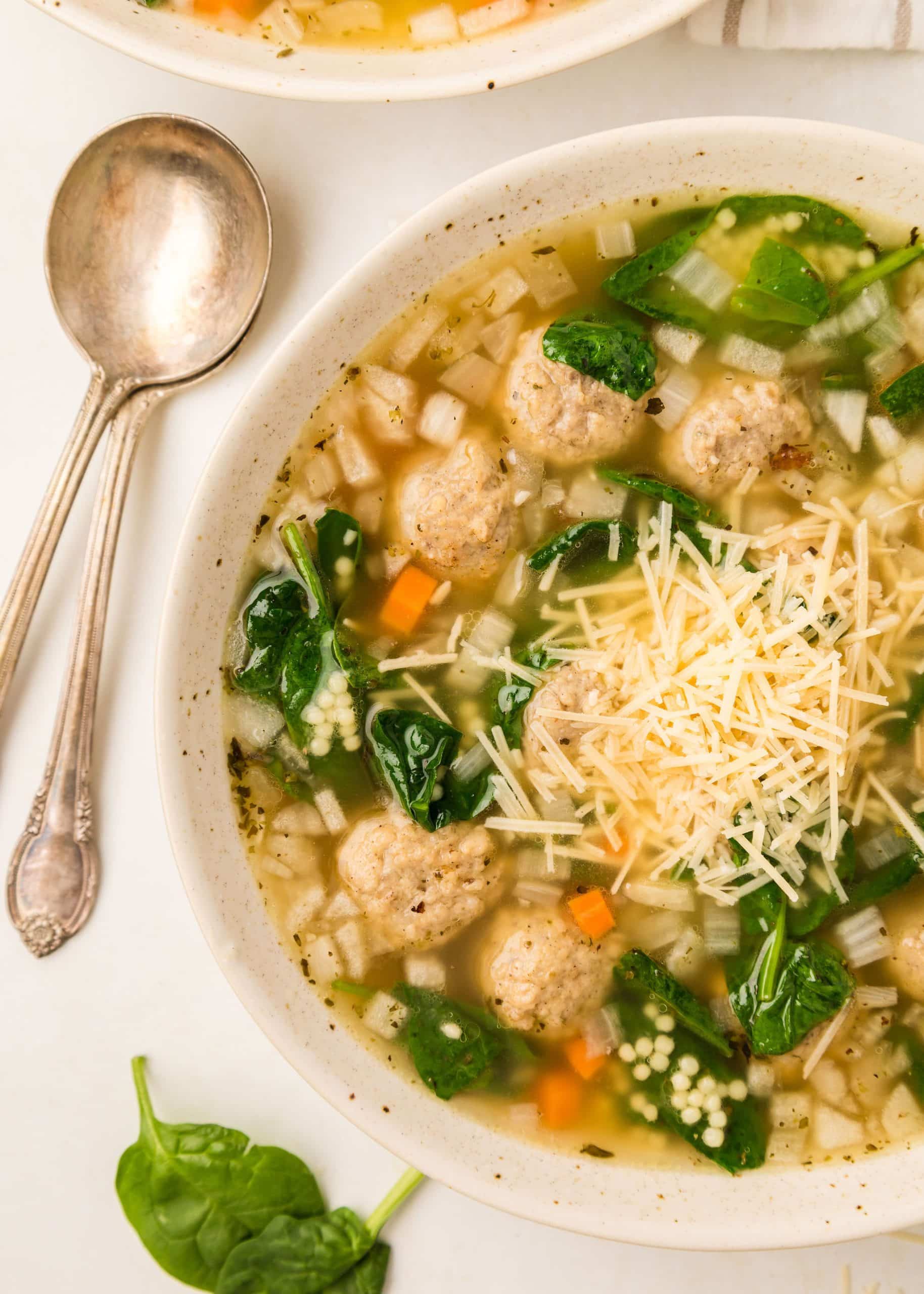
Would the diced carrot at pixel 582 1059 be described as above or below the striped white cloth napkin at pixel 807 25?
below

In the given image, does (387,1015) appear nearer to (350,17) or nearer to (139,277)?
(139,277)

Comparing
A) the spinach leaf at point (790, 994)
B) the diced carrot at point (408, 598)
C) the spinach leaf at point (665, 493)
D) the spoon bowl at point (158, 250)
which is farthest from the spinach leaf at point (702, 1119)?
the spoon bowl at point (158, 250)

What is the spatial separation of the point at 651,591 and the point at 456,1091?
1249 millimetres

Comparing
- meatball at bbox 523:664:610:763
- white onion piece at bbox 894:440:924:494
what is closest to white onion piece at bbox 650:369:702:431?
white onion piece at bbox 894:440:924:494

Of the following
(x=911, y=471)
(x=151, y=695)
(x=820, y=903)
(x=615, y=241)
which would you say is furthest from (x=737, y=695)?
(x=151, y=695)

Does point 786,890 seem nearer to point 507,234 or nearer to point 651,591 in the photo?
point 651,591

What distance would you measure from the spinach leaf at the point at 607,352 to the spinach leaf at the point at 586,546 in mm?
295

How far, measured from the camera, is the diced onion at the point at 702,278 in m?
2.39

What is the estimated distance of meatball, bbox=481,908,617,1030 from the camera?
7.86 feet

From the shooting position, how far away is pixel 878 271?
7.85ft

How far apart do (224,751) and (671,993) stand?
3.83 feet

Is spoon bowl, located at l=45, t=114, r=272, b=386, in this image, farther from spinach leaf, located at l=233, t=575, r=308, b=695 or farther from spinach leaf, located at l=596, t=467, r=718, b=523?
spinach leaf, located at l=596, t=467, r=718, b=523

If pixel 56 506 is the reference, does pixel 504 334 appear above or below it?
above

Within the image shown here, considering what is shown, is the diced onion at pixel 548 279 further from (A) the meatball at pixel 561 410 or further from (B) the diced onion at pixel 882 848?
(B) the diced onion at pixel 882 848
